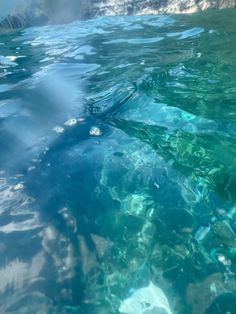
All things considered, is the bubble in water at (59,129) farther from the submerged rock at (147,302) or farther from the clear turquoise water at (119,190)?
the submerged rock at (147,302)

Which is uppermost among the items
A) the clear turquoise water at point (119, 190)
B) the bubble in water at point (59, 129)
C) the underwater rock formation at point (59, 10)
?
the bubble in water at point (59, 129)

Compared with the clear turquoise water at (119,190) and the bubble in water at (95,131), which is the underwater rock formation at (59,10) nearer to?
the clear turquoise water at (119,190)

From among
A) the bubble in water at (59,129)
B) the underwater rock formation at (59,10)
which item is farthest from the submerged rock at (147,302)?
the underwater rock formation at (59,10)

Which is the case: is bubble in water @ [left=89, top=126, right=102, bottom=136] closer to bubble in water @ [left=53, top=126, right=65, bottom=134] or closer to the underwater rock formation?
bubble in water @ [left=53, top=126, right=65, bottom=134]

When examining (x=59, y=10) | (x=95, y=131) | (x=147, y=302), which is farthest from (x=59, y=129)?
(x=59, y=10)

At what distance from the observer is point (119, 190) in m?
2.51

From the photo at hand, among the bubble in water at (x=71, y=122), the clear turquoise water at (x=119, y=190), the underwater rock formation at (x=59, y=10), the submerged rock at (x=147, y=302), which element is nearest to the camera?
the submerged rock at (x=147, y=302)

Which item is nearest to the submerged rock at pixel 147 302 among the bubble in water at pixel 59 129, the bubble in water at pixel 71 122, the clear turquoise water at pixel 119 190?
the clear turquoise water at pixel 119 190

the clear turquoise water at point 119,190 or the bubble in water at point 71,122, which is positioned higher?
the bubble in water at point 71,122

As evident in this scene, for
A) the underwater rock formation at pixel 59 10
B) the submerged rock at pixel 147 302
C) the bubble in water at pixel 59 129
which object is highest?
the bubble in water at pixel 59 129

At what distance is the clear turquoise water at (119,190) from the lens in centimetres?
187

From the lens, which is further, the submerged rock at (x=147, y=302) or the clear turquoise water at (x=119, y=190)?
the clear turquoise water at (x=119, y=190)

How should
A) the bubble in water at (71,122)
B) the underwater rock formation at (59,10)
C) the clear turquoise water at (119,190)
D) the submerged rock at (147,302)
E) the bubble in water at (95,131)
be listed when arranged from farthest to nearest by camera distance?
the underwater rock formation at (59,10) → the bubble in water at (71,122) → the bubble in water at (95,131) → the clear turquoise water at (119,190) → the submerged rock at (147,302)

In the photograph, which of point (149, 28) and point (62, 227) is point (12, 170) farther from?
point (149, 28)
